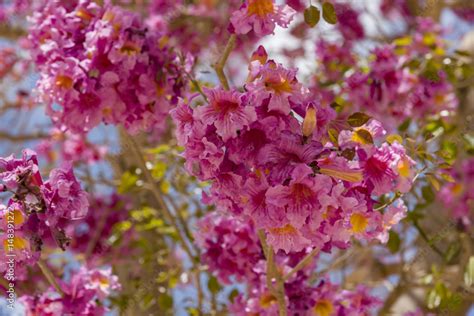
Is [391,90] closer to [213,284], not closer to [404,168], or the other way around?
[213,284]

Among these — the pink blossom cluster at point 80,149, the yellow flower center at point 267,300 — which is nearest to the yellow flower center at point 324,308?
the yellow flower center at point 267,300

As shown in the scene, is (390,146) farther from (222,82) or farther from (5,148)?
(5,148)

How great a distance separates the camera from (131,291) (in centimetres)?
241

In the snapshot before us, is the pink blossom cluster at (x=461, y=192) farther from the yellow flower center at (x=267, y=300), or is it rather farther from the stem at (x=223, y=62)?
the stem at (x=223, y=62)

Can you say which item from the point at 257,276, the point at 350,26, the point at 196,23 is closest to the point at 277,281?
the point at 257,276

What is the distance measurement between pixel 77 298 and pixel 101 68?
0.55 metres

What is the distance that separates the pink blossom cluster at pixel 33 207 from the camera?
1066 mm

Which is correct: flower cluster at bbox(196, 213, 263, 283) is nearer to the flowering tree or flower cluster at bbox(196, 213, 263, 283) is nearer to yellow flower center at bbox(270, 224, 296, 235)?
the flowering tree

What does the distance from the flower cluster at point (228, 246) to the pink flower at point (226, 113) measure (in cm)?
62

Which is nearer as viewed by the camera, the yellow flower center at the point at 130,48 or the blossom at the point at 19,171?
the blossom at the point at 19,171

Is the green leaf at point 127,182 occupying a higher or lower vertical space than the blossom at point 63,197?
lower

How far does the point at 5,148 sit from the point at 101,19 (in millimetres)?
2626

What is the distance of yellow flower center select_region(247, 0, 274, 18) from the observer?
3.92 feet

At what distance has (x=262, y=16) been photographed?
120cm
